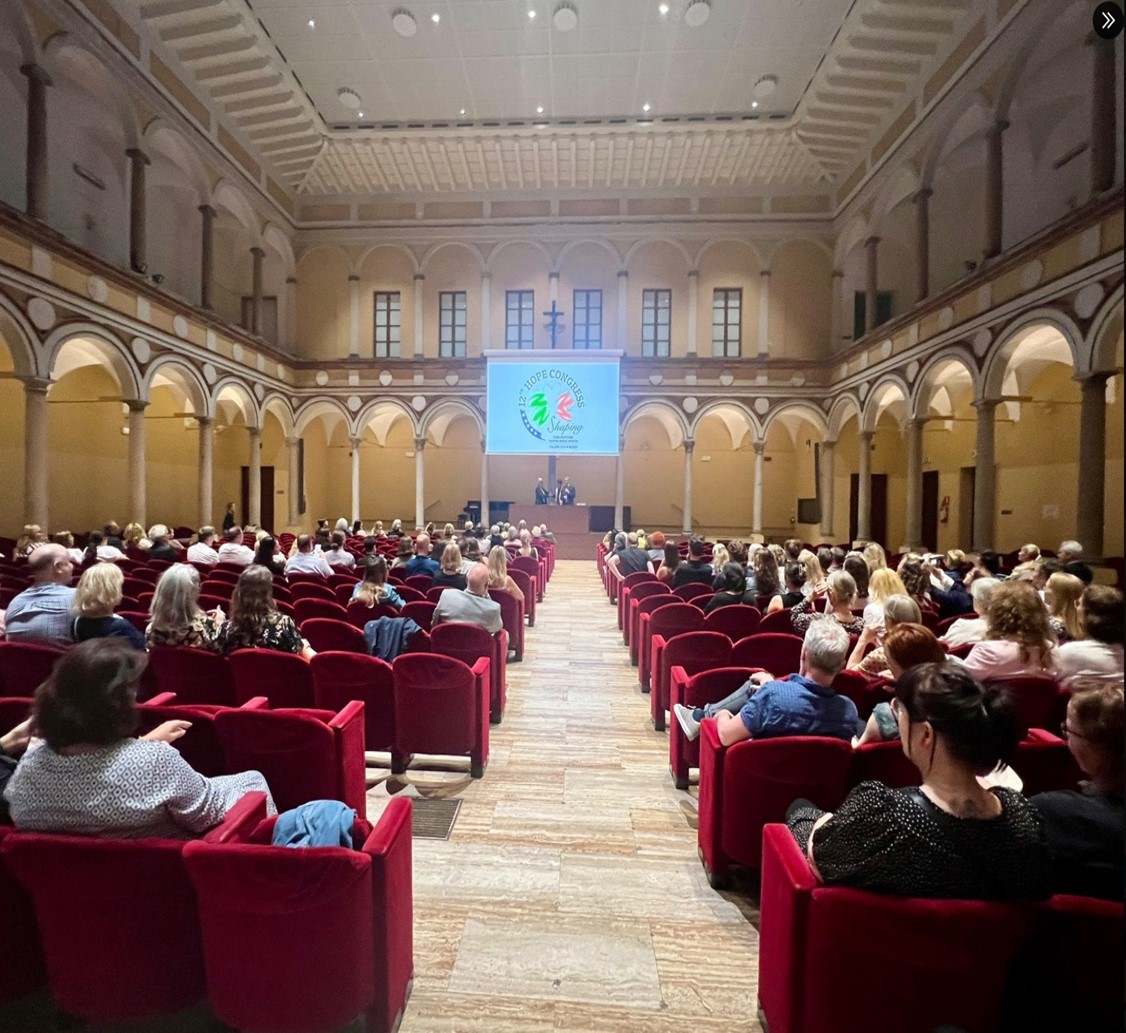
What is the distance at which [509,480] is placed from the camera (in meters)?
22.5

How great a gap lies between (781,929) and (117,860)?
1.74 meters

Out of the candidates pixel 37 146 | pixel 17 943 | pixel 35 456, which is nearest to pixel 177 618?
pixel 17 943

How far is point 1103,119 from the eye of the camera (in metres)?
8.51

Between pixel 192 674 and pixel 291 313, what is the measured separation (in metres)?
18.1

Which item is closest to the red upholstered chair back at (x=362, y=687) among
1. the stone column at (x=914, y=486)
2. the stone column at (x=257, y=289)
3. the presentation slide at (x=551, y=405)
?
the stone column at (x=914, y=486)

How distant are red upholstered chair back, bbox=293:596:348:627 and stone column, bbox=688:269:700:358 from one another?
621 inches

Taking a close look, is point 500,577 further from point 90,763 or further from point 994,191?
point 994,191

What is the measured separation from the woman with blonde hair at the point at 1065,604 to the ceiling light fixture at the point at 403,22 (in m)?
14.4

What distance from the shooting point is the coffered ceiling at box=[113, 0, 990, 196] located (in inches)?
476

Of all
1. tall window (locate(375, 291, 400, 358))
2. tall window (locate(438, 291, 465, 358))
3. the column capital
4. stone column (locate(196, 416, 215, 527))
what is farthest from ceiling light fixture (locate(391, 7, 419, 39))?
stone column (locate(196, 416, 215, 527))

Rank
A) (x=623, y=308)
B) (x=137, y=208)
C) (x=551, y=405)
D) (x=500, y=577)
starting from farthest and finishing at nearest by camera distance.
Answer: (x=623, y=308), (x=551, y=405), (x=137, y=208), (x=500, y=577)

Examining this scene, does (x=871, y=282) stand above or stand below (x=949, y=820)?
above

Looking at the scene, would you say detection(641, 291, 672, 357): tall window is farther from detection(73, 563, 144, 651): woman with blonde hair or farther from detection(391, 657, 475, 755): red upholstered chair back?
detection(73, 563, 144, 651): woman with blonde hair

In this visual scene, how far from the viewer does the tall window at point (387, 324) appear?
19.5 m
